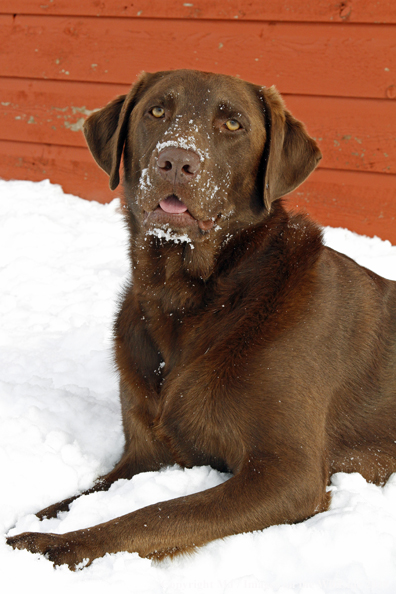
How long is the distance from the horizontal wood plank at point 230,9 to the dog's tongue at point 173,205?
11.4ft

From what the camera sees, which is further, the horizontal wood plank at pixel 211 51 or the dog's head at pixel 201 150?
the horizontal wood plank at pixel 211 51

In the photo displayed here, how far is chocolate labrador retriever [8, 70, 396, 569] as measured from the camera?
203 cm

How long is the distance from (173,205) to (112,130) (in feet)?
2.53

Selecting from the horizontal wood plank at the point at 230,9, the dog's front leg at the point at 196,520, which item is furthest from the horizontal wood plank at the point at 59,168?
the dog's front leg at the point at 196,520

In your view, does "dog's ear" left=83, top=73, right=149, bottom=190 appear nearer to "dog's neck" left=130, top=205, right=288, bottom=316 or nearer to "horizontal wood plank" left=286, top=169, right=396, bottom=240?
"dog's neck" left=130, top=205, right=288, bottom=316

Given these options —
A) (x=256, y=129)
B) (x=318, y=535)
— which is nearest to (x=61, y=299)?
(x=256, y=129)

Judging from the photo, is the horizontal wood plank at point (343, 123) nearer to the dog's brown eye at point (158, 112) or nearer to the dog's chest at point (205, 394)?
the dog's brown eye at point (158, 112)

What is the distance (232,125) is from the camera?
2557 mm

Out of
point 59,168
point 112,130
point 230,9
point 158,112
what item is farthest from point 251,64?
point 158,112

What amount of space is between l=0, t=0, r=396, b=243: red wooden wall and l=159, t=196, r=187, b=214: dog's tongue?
3.25m

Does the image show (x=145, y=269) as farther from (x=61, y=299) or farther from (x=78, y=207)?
(x=78, y=207)

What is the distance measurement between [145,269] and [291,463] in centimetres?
109

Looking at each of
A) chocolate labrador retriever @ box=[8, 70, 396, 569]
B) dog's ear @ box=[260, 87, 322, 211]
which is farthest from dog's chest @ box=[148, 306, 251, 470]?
dog's ear @ box=[260, 87, 322, 211]

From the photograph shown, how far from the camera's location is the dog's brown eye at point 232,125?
2.55m
